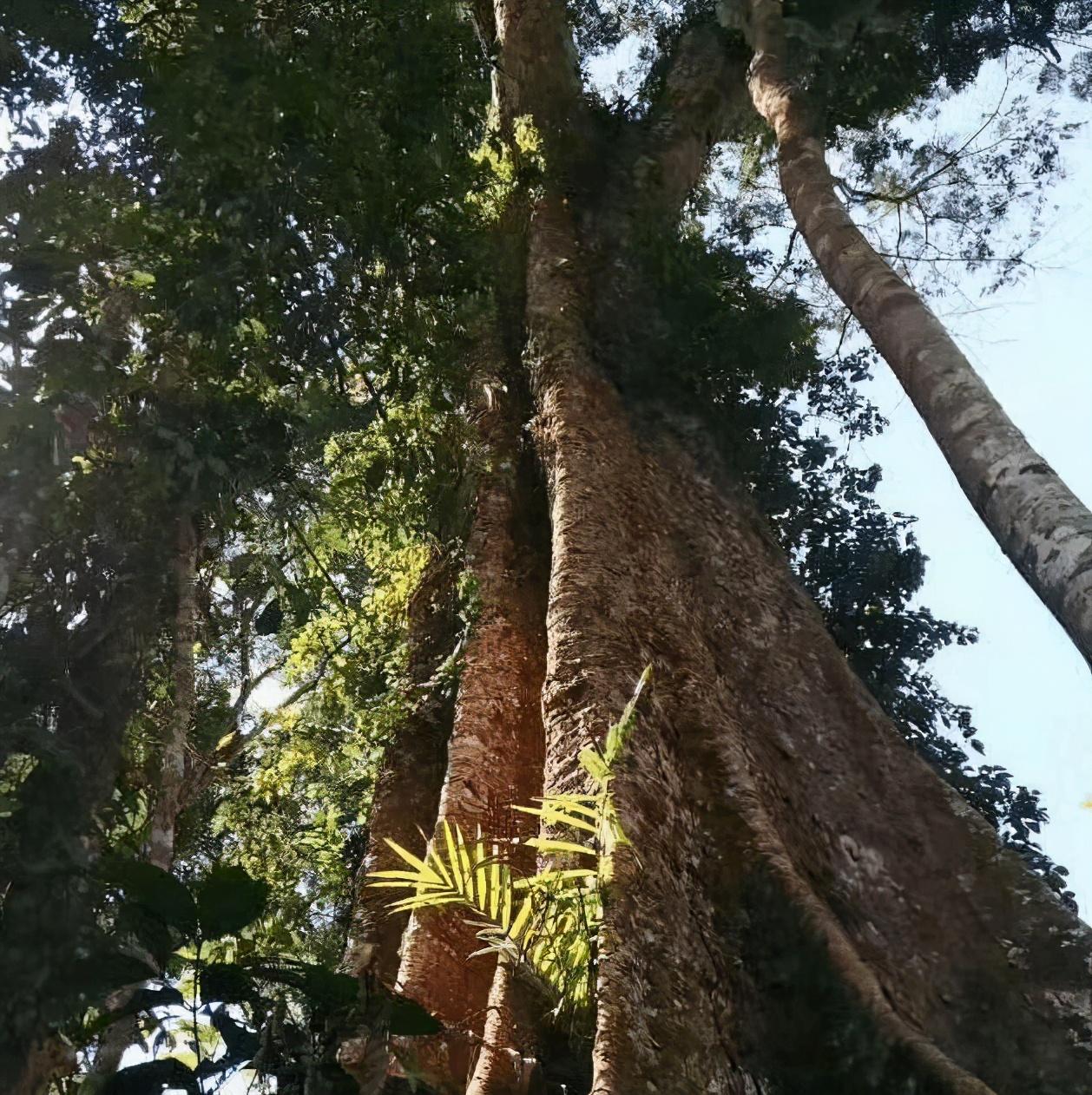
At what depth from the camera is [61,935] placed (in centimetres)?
358

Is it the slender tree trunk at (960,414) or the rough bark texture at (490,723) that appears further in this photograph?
the rough bark texture at (490,723)

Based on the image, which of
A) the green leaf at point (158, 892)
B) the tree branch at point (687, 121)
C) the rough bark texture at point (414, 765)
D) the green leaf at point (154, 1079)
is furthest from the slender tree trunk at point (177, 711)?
the tree branch at point (687, 121)

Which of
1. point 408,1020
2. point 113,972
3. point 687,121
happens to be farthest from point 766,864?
point 687,121

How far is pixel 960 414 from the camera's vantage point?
4074 mm

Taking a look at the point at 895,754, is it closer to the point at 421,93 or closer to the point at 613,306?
the point at 613,306

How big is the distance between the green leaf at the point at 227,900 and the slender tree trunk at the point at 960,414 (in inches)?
94.6

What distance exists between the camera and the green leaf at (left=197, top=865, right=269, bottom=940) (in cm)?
257

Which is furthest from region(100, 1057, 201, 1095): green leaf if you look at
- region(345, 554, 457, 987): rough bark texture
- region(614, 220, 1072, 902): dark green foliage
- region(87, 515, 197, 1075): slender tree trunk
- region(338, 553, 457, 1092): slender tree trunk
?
region(614, 220, 1072, 902): dark green foliage

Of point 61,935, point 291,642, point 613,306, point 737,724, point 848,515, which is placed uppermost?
point 613,306

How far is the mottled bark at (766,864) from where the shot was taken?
3.06 meters

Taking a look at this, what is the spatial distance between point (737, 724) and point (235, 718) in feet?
19.5

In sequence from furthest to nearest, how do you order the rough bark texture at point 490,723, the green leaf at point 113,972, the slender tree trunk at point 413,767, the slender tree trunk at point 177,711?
1. the slender tree trunk at point 177,711
2. the slender tree trunk at point 413,767
3. the rough bark texture at point 490,723
4. the green leaf at point 113,972

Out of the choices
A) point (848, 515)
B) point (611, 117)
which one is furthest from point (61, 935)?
point (611, 117)

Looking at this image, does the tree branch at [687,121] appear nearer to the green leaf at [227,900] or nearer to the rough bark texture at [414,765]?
the rough bark texture at [414,765]
